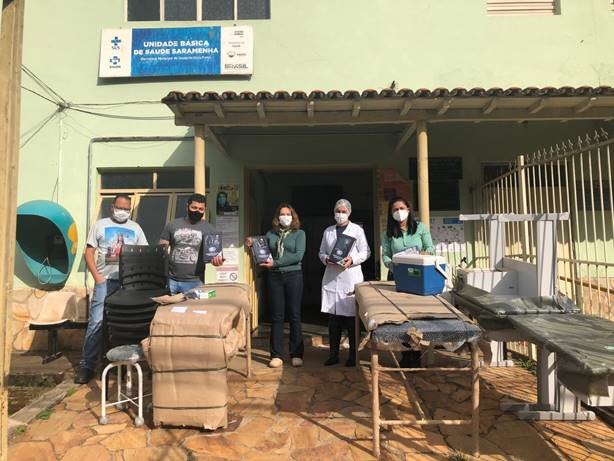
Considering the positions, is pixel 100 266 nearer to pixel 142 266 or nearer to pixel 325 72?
pixel 142 266

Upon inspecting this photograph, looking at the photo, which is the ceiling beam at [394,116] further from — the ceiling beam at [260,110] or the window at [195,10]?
the window at [195,10]

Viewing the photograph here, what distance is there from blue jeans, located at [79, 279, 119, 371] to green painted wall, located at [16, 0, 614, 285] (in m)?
2.35

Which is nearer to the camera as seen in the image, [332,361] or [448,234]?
[332,361]

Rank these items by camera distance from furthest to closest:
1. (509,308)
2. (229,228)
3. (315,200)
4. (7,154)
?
(315,200), (229,228), (509,308), (7,154)

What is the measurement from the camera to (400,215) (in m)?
4.32

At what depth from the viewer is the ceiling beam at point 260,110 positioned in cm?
465

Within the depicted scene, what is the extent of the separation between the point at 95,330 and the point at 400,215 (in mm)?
3479

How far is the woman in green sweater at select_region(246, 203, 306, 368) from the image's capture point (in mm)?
4668

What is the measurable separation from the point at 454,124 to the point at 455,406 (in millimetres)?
4220

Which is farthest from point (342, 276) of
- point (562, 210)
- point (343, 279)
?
point (562, 210)

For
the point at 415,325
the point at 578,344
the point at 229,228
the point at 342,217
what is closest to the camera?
the point at 578,344

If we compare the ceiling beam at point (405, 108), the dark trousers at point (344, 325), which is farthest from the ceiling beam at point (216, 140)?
the dark trousers at point (344, 325)

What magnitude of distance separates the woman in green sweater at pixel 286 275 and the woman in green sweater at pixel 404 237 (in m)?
0.98

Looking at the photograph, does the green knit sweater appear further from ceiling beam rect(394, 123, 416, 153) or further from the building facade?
ceiling beam rect(394, 123, 416, 153)
